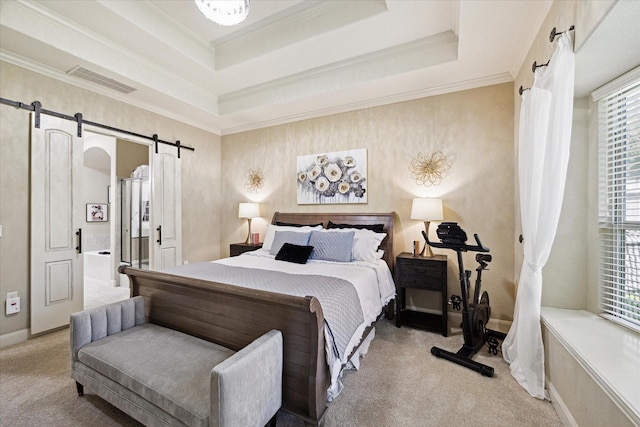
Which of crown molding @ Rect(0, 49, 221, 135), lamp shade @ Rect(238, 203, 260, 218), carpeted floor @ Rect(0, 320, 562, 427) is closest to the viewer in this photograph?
carpeted floor @ Rect(0, 320, 562, 427)

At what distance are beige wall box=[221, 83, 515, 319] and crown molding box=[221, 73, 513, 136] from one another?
60mm

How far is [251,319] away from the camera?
1755mm

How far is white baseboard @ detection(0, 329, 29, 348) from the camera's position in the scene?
2617 mm

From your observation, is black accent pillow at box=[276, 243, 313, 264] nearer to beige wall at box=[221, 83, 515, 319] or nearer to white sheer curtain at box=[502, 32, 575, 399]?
beige wall at box=[221, 83, 515, 319]

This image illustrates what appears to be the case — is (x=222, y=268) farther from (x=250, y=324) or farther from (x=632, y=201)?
(x=632, y=201)

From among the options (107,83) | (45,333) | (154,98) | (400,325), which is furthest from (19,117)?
(400,325)

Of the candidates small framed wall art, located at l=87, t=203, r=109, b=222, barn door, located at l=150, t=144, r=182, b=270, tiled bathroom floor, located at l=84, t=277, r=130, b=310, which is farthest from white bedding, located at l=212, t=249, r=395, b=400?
small framed wall art, located at l=87, t=203, r=109, b=222

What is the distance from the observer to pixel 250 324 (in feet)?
5.78

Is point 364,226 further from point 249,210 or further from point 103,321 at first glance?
point 103,321

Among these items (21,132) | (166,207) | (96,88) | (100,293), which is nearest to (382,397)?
(166,207)

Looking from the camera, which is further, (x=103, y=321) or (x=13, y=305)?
(x=13, y=305)

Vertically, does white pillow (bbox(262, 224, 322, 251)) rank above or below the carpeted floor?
above

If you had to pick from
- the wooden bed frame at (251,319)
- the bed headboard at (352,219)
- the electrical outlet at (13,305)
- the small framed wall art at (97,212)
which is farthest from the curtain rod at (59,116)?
the small framed wall art at (97,212)

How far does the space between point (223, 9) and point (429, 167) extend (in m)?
2.64
